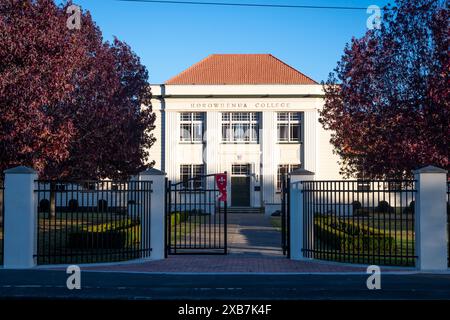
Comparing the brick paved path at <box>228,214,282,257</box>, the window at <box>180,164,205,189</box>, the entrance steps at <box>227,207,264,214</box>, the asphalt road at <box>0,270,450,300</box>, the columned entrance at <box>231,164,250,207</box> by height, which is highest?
the window at <box>180,164,205,189</box>

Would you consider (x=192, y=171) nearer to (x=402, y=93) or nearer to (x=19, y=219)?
(x=402, y=93)

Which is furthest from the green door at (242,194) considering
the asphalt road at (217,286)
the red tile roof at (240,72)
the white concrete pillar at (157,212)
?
the asphalt road at (217,286)

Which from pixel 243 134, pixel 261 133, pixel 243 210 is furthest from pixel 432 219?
pixel 243 134

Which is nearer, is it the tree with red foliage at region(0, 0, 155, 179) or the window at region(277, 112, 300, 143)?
the tree with red foliage at region(0, 0, 155, 179)

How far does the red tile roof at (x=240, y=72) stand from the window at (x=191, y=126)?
9.04 ft

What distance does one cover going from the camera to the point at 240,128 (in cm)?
4622

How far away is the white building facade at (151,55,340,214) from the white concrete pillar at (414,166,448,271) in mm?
31460

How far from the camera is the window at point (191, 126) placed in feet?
152

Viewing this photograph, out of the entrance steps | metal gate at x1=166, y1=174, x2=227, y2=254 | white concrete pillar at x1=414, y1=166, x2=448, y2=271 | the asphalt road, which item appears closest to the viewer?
the asphalt road

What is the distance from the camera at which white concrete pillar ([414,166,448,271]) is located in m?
13.6

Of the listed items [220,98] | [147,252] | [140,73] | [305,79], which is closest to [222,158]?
[220,98]

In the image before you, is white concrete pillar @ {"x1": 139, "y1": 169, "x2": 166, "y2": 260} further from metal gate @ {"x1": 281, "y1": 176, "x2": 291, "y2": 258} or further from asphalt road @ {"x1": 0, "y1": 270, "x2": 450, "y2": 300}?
metal gate @ {"x1": 281, "y1": 176, "x2": 291, "y2": 258}

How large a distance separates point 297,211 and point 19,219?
7022 mm

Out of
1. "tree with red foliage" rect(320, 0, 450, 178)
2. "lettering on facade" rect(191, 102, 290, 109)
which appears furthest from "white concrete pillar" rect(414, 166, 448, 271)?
"lettering on facade" rect(191, 102, 290, 109)
